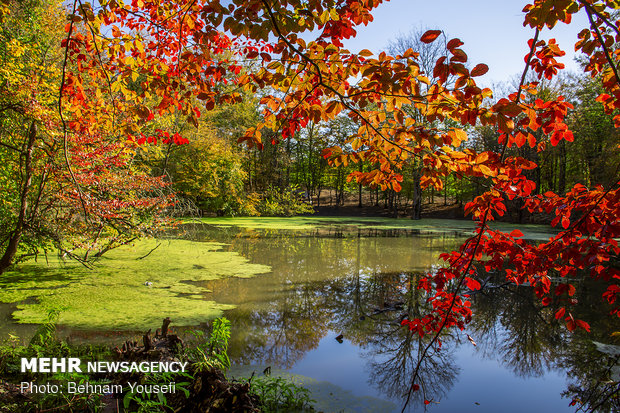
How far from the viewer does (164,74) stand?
1.96 meters

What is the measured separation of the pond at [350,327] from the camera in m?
2.84

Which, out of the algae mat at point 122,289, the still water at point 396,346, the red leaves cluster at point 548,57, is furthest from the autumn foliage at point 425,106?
the algae mat at point 122,289

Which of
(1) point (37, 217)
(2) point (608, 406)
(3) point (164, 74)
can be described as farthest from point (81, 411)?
(2) point (608, 406)

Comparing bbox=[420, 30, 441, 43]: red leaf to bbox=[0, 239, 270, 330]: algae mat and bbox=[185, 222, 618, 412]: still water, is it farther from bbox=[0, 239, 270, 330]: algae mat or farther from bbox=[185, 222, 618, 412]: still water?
bbox=[0, 239, 270, 330]: algae mat

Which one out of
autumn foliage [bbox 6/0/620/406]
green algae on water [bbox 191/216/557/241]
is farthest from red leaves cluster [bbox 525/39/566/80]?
green algae on water [bbox 191/216/557/241]

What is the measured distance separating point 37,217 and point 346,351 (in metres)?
3.99

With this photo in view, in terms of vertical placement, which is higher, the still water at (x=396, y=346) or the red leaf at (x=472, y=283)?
the red leaf at (x=472, y=283)

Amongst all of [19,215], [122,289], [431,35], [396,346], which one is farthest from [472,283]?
[122,289]

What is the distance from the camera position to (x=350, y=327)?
3965mm

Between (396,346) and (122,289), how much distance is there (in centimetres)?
384

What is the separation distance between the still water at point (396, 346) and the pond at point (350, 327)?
0.05 feet

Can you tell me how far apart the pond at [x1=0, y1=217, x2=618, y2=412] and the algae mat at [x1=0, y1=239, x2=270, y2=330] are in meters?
0.03

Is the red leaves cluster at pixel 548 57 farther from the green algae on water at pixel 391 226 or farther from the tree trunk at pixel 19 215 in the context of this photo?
the green algae on water at pixel 391 226

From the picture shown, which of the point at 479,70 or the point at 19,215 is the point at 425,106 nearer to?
the point at 479,70
